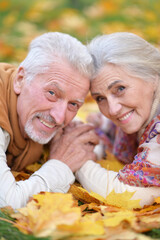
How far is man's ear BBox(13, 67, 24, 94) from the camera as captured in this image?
2.45m

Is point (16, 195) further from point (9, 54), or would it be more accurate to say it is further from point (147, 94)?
point (9, 54)

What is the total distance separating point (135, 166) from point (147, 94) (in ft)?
2.02

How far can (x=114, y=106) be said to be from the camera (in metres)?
2.41

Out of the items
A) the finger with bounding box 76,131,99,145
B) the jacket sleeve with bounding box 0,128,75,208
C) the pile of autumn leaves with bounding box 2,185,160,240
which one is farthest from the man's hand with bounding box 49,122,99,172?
the pile of autumn leaves with bounding box 2,185,160,240

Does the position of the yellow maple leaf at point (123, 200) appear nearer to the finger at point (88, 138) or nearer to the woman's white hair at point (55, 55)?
the finger at point (88, 138)

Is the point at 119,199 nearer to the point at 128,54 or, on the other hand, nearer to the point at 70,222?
the point at 70,222

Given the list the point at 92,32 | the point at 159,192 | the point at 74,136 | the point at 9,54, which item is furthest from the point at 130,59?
the point at 92,32

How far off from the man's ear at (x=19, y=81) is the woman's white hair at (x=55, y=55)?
2.3 inches

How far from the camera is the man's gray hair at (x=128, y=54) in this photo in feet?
7.85

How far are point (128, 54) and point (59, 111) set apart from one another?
711mm

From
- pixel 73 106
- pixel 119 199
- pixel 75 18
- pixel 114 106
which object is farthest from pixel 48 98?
pixel 75 18

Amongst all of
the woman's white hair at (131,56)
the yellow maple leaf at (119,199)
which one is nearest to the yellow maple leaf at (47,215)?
the yellow maple leaf at (119,199)

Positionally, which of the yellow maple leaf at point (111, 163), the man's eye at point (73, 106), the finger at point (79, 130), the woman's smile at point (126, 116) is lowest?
the yellow maple leaf at point (111, 163)

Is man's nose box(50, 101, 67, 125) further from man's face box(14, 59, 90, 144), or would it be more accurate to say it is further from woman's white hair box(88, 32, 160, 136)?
woman's white hair box(88, 32, 160, 136)
